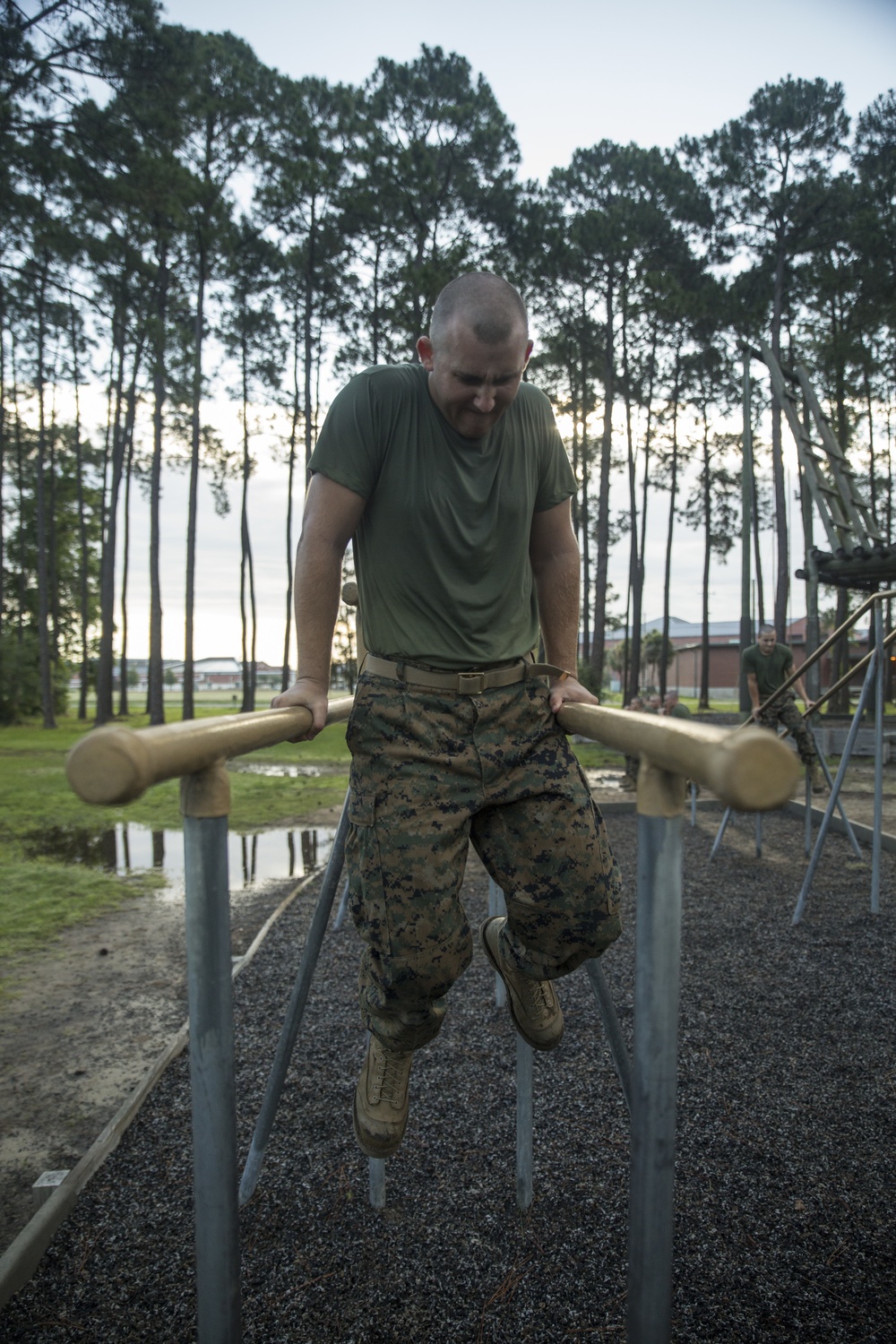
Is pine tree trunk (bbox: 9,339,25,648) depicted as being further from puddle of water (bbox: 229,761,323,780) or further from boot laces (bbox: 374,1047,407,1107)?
boot laces (bbox: 374,1047,407,1107)

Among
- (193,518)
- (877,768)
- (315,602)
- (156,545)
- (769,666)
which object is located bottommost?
(877,768)

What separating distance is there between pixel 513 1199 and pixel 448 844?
1.18 meters

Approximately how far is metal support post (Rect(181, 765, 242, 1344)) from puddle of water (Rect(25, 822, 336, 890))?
545cm

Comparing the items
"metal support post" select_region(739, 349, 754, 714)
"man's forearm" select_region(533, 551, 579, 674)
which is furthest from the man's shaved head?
"metal support post" select_region(739, 349, 754, 714)

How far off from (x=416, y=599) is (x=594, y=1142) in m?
1.83

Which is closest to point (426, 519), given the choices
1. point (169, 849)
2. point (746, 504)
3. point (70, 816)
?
point (169, 849)

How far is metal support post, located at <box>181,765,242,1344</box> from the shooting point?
1.16 meters

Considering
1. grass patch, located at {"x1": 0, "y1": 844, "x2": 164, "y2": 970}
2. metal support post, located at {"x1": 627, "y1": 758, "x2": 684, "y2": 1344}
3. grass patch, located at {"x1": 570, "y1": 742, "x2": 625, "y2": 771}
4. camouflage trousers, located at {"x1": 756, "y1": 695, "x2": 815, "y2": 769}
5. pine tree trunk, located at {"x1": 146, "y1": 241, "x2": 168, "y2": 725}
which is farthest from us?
pine tree trunk, located at {"x1": 146, "y1": 241, "x2": 168, "y2": 725}

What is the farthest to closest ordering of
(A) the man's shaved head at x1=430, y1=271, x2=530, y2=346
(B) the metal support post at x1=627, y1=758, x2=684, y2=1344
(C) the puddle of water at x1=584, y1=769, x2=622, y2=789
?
1. (C) the puddle of water at x1=584, y1=769, x2=622, y2=789
2. (A) the man's shaved head at x1=430, y1=271, x2=530, y2=346
3. (B) the metal support post at x1=627, y1=758, x2=684, y2=1344

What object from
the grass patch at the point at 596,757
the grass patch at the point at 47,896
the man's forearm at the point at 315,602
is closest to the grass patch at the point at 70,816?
the grass patch at the point at 47,896

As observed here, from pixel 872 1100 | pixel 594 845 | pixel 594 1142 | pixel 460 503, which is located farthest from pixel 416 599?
pixel 872 1100

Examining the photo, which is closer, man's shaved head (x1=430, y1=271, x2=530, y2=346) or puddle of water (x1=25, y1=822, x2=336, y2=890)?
man's shaved head (x1=430, y1=271, x2=530, y2=346)

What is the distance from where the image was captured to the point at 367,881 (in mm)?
1910

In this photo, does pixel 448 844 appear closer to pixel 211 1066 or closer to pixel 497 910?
pixel 211 1066
